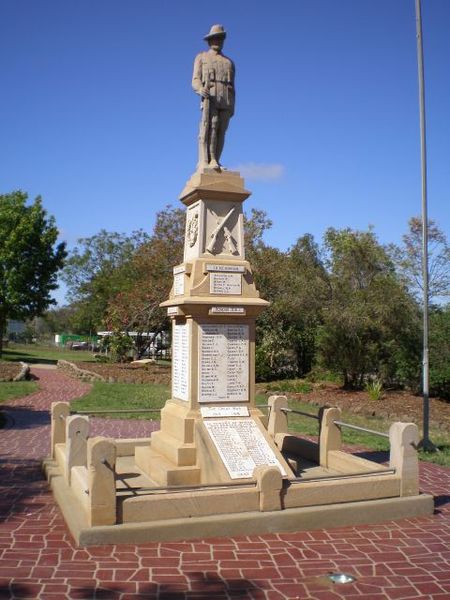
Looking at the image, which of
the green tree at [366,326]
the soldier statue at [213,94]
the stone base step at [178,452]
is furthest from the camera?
the green tree at [366,326]

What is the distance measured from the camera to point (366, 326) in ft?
77.2

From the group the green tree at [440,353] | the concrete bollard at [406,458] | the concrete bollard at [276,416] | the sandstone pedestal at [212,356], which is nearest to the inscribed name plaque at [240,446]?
the sandstone pedestal at [212,356]

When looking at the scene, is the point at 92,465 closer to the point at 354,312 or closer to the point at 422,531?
the point at 422,531

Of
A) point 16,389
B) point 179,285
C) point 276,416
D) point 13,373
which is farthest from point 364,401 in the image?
point 13,373

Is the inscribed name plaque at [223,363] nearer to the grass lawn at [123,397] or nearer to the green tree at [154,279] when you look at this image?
the grass lawn at [123,397]

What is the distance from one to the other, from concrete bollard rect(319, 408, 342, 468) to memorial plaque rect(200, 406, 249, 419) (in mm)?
1560

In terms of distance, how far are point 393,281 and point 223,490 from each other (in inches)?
738

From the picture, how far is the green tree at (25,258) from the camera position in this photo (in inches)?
1642

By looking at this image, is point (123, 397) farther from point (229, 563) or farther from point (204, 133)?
point (229, 563)

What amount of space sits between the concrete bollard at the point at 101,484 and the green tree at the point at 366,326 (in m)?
17.6

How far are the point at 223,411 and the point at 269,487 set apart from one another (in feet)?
6.17

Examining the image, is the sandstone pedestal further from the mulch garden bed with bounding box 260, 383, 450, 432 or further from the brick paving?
the mulch garden bed with bounding box 260, 383, 450, 432

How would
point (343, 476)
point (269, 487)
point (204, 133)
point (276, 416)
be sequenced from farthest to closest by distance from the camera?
1. point (276, 416)
2. point (204, 133)
3. point (343, 476)
4. point (269, 487)

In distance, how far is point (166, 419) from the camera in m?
9.41
